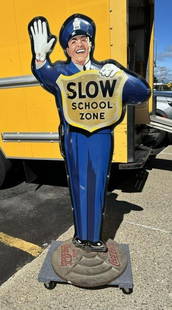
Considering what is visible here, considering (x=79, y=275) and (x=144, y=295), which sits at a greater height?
(x=79, y=275)

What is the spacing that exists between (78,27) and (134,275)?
204cm

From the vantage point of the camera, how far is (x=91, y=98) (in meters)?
2.04

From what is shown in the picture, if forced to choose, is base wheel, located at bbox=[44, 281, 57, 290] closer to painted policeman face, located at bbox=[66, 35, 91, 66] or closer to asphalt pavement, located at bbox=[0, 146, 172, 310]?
asphalt pavement, located at bbox=[0, 146, 172, 310]

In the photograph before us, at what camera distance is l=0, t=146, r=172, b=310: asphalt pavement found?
220 cm

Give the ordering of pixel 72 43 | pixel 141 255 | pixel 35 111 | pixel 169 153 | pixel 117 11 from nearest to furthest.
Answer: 1. pixel 72 43
2. pixel 141 255
3. pixel 117 11
4. pixel 35 111
5. pixel 169 153

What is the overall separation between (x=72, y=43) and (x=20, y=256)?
6.72 ft

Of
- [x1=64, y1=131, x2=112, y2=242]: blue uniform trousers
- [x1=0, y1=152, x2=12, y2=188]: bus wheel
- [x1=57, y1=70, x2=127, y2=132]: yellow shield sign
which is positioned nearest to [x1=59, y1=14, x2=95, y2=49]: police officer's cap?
[x1=57, y1=70, x2=127, y2=132]: yellow shield sign

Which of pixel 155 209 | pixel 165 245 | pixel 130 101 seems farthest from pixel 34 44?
pixel 155 209

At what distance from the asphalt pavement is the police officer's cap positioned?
76.6 inches

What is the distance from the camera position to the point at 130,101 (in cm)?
205

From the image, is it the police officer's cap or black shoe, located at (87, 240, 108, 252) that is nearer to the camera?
the police officer's cap

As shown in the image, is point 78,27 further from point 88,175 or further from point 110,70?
point 88,175

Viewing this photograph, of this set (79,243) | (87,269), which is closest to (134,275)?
(87,269)

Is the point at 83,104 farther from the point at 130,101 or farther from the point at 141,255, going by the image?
the point at 141,255
